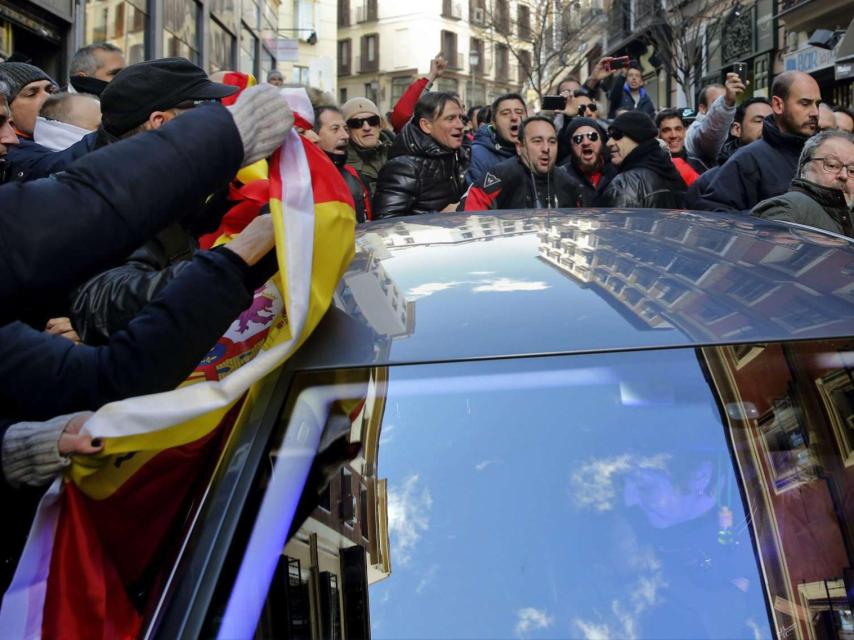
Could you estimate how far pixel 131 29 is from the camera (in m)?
16.1

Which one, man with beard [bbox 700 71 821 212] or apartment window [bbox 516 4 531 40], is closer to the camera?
man with beard [bbox 700 71 821 212]

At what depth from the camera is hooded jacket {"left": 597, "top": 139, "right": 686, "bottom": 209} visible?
529cm

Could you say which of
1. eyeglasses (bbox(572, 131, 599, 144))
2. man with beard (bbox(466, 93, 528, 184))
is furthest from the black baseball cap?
man with beard (bbox(466, 93, 528, 184))

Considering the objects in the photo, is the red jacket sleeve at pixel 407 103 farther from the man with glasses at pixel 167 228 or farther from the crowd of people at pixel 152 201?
the man with glasses at pixel 167 228

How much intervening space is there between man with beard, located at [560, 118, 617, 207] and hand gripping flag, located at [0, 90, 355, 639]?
4.30m

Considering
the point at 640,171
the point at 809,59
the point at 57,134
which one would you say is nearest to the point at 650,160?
the point at 640,171

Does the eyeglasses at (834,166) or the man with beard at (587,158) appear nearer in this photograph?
the eyeglasses at (834,166)

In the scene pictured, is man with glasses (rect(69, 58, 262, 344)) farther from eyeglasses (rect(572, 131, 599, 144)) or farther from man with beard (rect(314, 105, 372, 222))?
eyeglasses (rect(572, 131, 599, 144))

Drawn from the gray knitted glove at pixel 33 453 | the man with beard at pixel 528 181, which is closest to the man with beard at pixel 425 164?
the man with beard at pixel 528 181

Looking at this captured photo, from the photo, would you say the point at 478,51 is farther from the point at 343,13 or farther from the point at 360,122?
the point at 360,122

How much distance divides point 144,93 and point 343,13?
66.3 meters

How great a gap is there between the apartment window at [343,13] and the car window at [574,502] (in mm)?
66948

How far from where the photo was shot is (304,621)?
1521 millimetres

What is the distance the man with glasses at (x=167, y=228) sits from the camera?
7.20 ft
